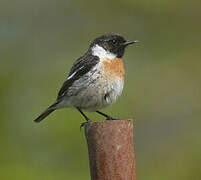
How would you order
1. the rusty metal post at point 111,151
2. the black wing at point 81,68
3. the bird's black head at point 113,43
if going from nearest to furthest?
the rusty metal post at point 111,151
the black wing at point 81,68
the bird's black head at point 113,43

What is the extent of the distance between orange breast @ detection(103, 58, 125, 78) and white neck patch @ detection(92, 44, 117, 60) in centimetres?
10

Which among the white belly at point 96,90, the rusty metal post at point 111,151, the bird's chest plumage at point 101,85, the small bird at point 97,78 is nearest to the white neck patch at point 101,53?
the small bird at point 97,78

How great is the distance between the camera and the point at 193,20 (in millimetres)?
13859

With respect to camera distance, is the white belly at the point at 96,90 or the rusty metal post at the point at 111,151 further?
the white belly at the point at 96,90

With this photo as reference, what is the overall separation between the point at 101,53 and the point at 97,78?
0.56 meters

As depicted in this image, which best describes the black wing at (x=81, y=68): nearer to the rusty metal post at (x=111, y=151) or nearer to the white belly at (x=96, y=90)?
the white belly at (x=96, y=90)

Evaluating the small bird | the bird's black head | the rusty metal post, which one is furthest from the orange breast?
the rusty metal post

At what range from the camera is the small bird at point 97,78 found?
25.0ft

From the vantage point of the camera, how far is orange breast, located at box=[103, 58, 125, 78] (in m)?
7.68

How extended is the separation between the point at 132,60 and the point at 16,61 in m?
2.23

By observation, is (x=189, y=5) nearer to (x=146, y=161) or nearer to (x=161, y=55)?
(x=161, y=55)

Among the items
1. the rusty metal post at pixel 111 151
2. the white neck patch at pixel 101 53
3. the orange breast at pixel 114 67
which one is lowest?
the rusty metal post at pixel 111 151

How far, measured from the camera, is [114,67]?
7746 mm

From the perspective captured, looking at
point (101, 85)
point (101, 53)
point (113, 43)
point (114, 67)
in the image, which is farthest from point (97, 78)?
point (113, 43)
